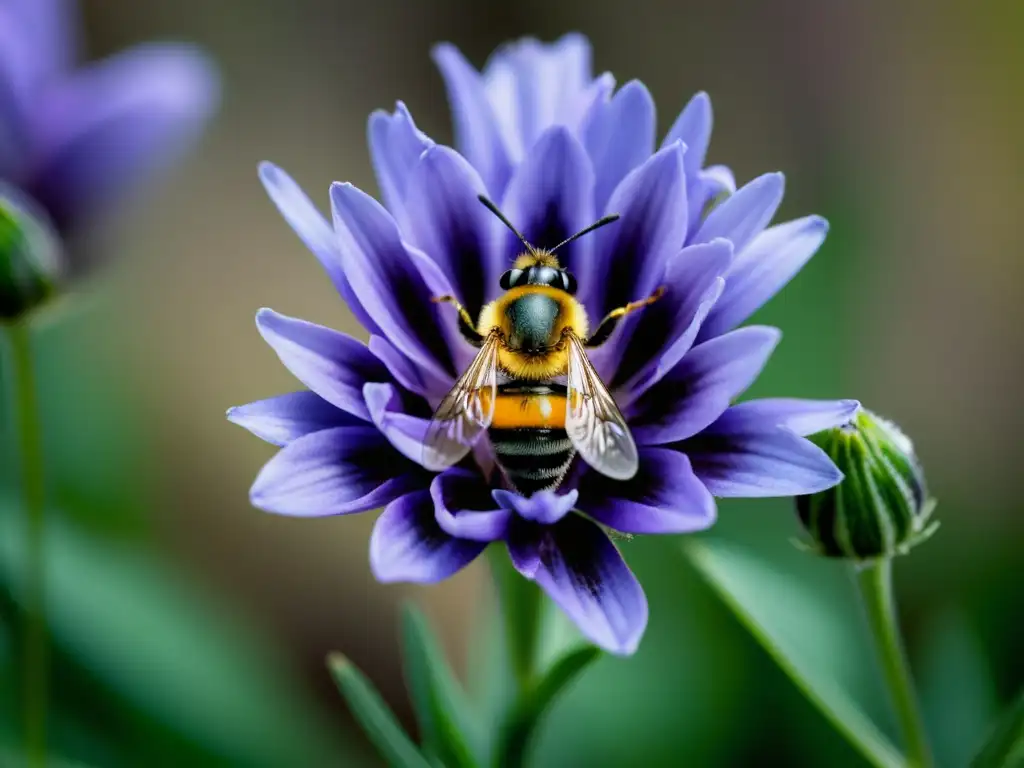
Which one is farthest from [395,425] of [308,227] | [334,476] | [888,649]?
[888,649]

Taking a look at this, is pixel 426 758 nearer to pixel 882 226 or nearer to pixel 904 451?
pixel 904 451

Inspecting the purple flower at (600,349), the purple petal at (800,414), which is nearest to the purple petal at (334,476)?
the purple flower at (600,349)

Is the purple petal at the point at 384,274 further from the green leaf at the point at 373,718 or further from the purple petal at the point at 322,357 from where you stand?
the green leaf at the point at 373,718

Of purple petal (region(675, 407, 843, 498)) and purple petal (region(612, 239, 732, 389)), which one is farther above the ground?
purple petal (region(612, 239, 732, 389))

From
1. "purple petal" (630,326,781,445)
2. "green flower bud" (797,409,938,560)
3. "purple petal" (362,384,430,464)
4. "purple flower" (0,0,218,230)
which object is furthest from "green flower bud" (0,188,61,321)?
"green flower bud" (797,409,938,560)

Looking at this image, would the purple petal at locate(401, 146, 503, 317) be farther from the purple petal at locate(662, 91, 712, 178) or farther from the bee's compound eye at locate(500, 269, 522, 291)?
the purple petal at locate(662, 91, 712, 178)

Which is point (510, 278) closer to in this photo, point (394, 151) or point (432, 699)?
point (394, 151)
